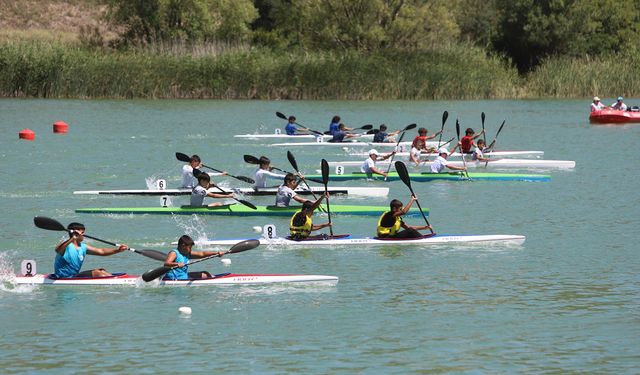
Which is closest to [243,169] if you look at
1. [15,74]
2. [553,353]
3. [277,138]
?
[277,138]

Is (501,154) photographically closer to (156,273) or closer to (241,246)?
(241,246)

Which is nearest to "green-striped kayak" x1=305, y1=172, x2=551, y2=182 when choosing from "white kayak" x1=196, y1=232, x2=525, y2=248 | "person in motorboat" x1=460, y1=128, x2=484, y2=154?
"person in motorboat" x1=460, y1=128, x2=484, y2=154

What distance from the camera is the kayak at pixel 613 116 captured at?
155 ft

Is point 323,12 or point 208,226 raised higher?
point 323,12

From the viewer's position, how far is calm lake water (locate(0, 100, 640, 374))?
1372 cm

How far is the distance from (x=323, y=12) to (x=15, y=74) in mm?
20665

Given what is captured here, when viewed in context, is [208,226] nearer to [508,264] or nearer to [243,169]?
[508,264]

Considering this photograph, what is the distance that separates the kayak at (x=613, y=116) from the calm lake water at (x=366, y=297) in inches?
600

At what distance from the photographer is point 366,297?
16547mm

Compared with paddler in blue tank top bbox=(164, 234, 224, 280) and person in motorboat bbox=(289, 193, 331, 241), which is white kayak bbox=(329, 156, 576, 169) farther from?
paddler in blue tank top bbox=(164, 234, 224, 280)

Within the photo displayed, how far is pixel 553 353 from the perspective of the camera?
545 inches

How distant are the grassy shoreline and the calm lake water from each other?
83.5 ft

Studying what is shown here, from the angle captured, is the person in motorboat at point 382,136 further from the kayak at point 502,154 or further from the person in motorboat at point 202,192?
the person in motorboat at point 202,192

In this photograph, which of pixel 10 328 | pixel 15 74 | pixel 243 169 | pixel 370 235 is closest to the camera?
pixel 10 328
